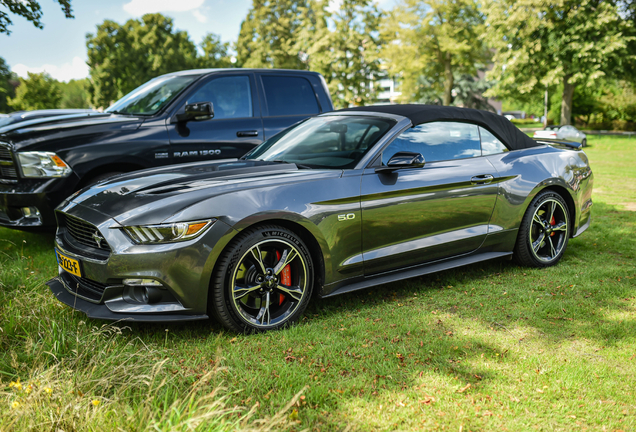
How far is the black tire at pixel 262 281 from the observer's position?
3266 millimetres

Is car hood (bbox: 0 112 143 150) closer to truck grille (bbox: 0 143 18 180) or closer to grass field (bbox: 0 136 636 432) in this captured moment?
truck grille (bbox: 0 143 18 180)

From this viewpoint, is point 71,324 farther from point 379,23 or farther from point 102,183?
point 379,23

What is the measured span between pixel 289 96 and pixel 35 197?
3212 millimetres

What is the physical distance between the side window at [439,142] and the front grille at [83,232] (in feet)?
6.90

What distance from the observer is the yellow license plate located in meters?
3.32

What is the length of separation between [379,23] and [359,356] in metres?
34.2

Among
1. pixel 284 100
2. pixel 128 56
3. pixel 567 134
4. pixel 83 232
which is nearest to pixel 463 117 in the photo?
pixel 284 100

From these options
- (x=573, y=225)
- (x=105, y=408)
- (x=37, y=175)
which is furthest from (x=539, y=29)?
(x=105, y=408)

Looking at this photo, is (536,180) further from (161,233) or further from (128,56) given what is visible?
(128,56)

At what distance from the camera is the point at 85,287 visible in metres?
3.37

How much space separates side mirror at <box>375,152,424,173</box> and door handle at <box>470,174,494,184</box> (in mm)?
673

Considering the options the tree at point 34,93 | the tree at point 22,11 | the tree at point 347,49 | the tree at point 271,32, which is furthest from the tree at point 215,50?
the tree at point 22,11

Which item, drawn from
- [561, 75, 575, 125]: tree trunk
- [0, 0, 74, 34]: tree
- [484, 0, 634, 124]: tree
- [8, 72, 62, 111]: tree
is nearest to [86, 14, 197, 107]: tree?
[8, 72, 62, 111]: tree

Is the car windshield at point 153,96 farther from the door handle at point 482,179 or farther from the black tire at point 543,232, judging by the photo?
the black tire at point 543,232
